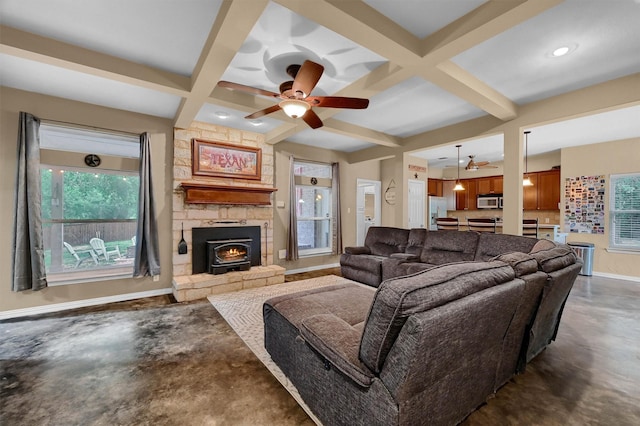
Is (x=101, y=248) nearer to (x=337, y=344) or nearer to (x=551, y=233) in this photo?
(x=337, y=344)

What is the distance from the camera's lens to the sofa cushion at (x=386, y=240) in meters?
4.77

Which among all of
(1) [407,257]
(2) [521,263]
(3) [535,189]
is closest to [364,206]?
(1) [407,257]

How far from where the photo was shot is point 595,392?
73.2 inches

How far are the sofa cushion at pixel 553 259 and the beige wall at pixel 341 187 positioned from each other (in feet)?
13.8

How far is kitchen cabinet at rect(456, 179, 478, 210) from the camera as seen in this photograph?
7.81 metres

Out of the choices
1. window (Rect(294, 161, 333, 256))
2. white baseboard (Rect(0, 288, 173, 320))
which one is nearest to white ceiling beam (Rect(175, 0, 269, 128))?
white baseboard (Rect(0, 288, 173, 320))

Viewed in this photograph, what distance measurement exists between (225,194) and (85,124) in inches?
77.9

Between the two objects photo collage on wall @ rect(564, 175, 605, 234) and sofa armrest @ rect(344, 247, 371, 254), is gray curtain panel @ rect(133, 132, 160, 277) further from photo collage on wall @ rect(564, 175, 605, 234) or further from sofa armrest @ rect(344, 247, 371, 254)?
photo collage on wall @ rect(564, 175, 605, 234)

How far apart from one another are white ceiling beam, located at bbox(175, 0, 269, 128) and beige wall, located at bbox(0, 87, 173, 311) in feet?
4.42

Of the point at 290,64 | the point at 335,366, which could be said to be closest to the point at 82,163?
the point at 290,64

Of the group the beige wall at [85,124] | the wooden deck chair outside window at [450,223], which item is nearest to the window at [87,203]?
the beige wall at [85,124]

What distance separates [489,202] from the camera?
725 centimetres

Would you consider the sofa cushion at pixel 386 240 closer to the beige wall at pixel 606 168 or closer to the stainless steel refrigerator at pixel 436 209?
the stainless steel refrigerator at pixel 436 209

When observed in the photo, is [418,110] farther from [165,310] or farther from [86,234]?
[86,234]
